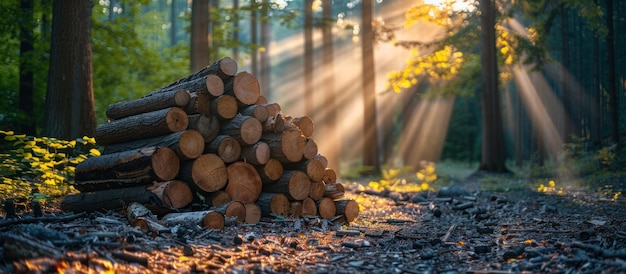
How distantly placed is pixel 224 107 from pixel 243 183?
1230 millimetres

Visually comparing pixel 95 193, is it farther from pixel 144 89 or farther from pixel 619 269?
pixel 144 89

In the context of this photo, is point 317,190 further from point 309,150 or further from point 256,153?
point 256,153

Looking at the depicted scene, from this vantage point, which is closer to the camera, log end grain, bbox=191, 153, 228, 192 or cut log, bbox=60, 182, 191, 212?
cut log, bbox=60, 182, 191, 212

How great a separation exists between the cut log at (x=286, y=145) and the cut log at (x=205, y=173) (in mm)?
892

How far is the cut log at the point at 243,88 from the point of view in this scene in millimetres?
7988

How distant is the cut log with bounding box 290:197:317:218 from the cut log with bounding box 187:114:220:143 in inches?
67.0

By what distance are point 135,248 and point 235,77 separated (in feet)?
11.8

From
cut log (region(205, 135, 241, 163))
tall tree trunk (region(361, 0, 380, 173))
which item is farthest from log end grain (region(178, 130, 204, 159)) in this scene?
tall tree trunk (region(361, 0, 380, 173))

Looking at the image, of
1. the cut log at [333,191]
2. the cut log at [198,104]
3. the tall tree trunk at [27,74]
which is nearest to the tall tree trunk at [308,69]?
the tall tree trunk at [27,74]

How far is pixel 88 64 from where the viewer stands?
10375 millimetres

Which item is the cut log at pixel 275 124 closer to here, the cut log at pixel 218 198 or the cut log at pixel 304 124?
the cut log at pixel 304 124

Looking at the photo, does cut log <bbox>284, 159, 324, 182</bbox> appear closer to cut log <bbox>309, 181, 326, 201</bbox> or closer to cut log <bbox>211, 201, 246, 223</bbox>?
cut log <bbox>309, 181, 326, 201</bbox>

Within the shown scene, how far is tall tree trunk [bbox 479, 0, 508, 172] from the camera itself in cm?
1853

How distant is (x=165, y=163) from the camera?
7.11 m
